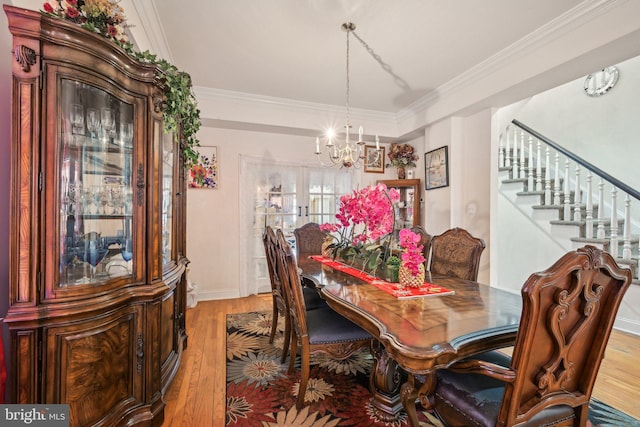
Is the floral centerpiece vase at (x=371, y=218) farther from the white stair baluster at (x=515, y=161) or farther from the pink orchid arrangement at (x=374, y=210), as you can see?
the white stair baluster at (x=515, y=161)

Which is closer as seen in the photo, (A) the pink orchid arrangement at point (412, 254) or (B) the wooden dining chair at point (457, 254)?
(A) the pink orchid arrangement at point (412, 254)

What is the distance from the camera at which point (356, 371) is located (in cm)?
216

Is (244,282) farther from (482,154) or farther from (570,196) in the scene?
(570,196)

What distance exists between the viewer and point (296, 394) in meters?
1.88

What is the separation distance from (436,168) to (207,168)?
315 centimetres

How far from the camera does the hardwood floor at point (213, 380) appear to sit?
170 cm

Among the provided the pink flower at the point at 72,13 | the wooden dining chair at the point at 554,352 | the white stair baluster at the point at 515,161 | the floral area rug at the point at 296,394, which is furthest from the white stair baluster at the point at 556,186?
the pink flower at the point at 72,13

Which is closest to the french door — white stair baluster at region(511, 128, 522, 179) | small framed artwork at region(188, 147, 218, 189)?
small framed artwork at region(188, 147, 218, 189)

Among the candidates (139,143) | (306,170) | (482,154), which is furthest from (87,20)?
→ (482,154)

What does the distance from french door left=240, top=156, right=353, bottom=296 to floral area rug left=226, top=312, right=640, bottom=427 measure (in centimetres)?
166

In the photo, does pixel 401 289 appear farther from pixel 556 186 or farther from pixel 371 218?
pixel 556 186

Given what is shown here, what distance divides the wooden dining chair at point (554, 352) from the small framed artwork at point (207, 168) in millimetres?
3647

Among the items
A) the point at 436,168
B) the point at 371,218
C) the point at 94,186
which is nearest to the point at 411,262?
the point at 371,218

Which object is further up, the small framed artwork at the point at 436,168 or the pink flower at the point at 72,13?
the pink flower at the point at 72,13
